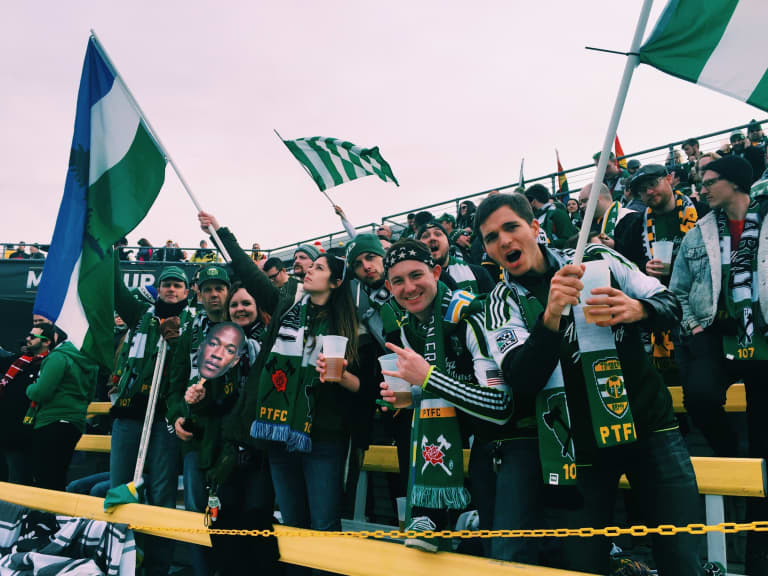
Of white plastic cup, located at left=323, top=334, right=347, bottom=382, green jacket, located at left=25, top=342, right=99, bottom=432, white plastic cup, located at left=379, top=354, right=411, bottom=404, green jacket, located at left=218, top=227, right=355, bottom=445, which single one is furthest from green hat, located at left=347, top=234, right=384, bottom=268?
green jacket, located at left=25, top=342, right=99, bottom=432

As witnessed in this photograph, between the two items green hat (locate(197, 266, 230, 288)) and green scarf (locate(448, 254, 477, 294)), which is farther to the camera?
green hat (locate(197, 266, 230, 288))

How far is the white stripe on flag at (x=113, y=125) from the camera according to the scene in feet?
15.3

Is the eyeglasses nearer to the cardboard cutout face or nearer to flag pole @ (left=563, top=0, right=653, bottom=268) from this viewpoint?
flag pole @ (left=563, top=0, right=653, bottom=268)

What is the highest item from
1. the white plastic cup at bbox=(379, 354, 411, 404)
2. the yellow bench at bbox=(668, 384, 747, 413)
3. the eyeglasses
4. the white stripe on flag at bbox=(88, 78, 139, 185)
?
the white stripe on flag at bbox=(88, 78, 139, 185)

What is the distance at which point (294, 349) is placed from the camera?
3.73 m

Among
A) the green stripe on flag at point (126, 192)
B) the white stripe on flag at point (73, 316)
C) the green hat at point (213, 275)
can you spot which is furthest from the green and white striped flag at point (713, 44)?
the white stripe on flag at point (73, 316)

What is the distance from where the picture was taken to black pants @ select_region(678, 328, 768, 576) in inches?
128

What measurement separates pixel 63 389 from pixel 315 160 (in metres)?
3.65

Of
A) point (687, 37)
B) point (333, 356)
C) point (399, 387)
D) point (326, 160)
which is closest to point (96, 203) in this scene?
point (333, 356)

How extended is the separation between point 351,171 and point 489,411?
4900mm

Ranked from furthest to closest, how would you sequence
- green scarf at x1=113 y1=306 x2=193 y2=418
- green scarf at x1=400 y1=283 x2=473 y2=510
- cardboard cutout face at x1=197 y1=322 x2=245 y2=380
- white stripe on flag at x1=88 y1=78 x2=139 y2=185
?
1. green scarf at x1=113 y1=306 x2=193 y2=418
2. white stripe on flag at x1=88 y1=78 x2=139 y2=185
3. cardboard cutout face at x1=197 y1=322 x2=245 y2=380
4. green scarf at x1=400 y1=283 x2=473 y2=510

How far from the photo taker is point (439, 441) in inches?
96.0

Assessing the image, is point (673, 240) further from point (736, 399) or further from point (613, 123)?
point (613, 123)

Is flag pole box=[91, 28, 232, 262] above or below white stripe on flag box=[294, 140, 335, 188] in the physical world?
below
